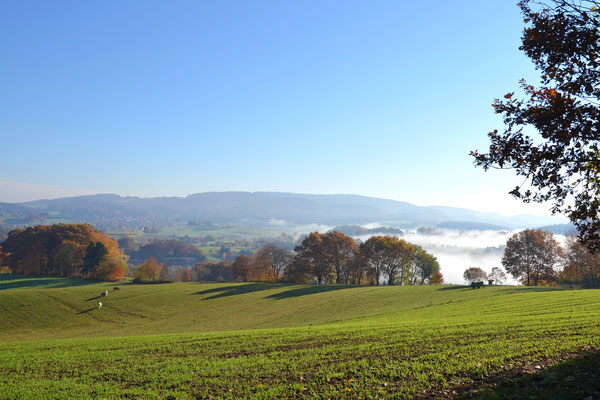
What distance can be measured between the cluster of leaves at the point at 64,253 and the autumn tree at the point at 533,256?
354 ft

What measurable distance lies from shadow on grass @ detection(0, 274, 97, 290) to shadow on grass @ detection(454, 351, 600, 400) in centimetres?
9530

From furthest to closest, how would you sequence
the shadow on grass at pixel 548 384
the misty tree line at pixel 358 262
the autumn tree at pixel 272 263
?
the autumn tree at pixel 272 263, the misty tree line at pixel 358 262, the shadow on grass at pixel 548 384

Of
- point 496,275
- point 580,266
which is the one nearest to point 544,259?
point 580,266

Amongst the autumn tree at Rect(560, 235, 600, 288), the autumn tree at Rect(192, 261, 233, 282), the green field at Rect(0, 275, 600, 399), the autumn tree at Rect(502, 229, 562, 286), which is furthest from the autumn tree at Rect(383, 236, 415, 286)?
the autumn tree at Rect(192, 261, 233, 282)

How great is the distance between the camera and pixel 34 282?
84562 mm

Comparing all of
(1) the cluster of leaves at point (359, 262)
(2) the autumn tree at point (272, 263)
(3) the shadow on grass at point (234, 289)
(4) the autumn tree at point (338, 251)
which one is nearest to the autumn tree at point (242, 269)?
(2) the autumn tree at point (272, 263)

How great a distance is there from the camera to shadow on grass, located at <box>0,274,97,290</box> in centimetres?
7982

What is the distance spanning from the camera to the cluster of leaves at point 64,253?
306 ft

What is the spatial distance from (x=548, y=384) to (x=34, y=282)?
4252 inches

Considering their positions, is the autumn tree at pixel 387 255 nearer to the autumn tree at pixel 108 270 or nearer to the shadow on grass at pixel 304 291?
the shadow on grass at pixel 304 291

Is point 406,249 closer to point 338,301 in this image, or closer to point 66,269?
point 338,301

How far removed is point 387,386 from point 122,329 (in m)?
46.8

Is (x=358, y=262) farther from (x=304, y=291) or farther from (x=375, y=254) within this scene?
(x=304, y=291)

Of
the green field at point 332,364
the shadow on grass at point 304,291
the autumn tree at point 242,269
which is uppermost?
the green field at point 332,364
